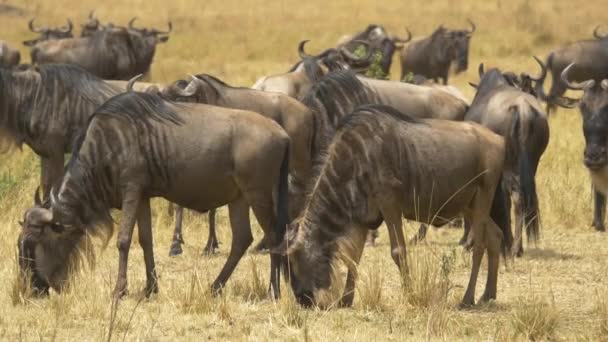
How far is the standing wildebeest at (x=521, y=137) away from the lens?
962 centimetres

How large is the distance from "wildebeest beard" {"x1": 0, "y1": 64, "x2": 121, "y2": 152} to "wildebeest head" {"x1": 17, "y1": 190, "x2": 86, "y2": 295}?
2543mm

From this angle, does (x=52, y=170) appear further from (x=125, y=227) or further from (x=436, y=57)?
(x=436, y=57)

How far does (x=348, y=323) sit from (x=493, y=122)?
147 inches

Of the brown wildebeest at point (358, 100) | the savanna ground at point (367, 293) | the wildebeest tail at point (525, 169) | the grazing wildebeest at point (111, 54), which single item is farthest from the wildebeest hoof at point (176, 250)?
the grazing wildebeest at point (111, 54)

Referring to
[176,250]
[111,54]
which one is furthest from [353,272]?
[111,54]

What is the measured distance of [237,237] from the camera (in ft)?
25.3

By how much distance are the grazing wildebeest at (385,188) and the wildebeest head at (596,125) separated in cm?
281

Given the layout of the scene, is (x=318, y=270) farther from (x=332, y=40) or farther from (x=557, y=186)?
(x=332, y=40)

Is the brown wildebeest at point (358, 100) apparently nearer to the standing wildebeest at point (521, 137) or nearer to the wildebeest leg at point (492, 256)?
the standing wildebeest at point (521, 137)

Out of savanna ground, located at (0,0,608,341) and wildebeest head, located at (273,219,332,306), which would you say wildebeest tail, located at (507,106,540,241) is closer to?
savanna ground, located at (0,0,608,341)

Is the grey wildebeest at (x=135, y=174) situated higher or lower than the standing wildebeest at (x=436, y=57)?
higher

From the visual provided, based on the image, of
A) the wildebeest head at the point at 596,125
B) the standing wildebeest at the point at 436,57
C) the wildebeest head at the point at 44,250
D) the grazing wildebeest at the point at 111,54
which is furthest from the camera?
the standing wildebeest at the point at 436,57

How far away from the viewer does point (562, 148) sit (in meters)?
14.5

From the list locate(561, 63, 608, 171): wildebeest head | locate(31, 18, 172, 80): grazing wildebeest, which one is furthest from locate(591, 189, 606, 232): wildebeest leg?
locate(31, 18, 172, 80): grazing wildebeest
